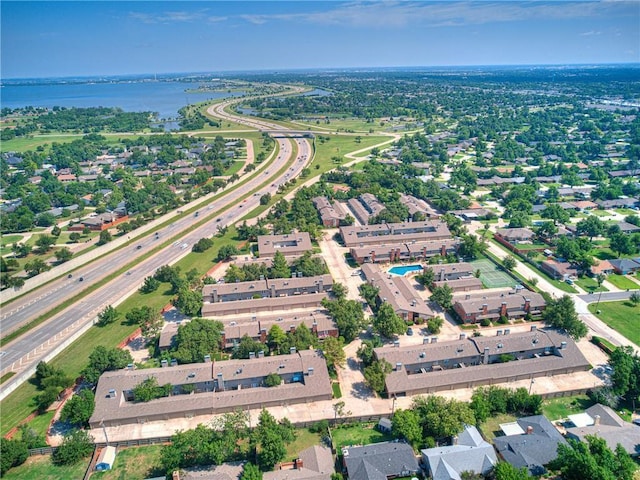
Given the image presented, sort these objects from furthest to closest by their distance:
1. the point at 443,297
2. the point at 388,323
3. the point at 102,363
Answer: the point at 443,297 → the point at 388,323 → the point at 102,363

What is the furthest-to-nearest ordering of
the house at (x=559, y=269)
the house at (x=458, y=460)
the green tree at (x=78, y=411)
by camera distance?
the house at (x=559, y=269) → the green tree at (x=78, y=411) → the house at (x=458, y=460)

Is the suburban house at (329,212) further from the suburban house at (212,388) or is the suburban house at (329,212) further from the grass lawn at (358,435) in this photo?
the grass lawn at (358,435)

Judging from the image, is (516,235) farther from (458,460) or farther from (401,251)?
(458,460)

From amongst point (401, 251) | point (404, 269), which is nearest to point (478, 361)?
point (404, 269)

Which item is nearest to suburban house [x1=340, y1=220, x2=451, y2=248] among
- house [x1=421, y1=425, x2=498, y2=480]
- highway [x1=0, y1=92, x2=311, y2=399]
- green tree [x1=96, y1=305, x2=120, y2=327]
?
highway [x1=0, y1=92, x2=311, y2=399]

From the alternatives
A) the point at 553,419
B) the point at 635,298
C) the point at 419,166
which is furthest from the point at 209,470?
the point at 419,166

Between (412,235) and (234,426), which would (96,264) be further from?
(412,235)

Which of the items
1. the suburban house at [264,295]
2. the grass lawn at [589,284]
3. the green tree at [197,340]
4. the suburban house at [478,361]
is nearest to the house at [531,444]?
the suburban house at [478,361]
